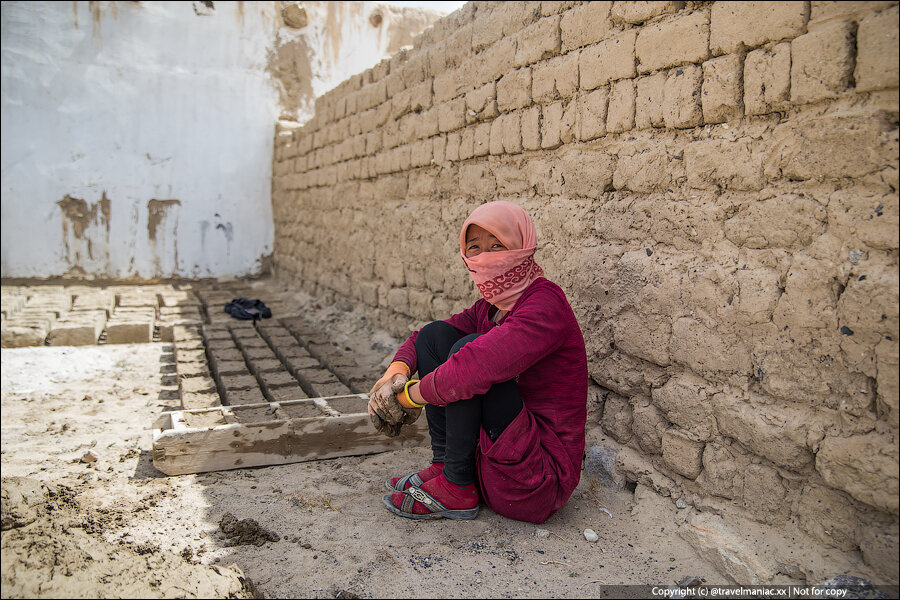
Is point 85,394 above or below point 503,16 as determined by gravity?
below

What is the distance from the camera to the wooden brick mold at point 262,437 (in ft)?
10.2

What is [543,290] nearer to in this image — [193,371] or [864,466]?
[864,466]

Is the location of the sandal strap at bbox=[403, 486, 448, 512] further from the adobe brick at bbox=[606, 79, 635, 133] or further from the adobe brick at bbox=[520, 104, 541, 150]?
the adobe brick at bbox=[520, 104, 541, 150]

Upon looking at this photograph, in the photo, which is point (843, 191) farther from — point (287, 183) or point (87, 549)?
point (287, 183)

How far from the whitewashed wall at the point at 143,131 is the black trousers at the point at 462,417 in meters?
8.58

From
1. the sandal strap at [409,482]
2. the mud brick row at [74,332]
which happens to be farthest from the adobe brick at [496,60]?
the mud brick row at [74,332]

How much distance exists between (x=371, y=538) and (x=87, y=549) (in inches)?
39.0

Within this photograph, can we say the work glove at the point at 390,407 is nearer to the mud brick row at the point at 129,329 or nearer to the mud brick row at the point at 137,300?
the mud brick row at the point at 129,329

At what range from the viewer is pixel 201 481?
3.05 meters

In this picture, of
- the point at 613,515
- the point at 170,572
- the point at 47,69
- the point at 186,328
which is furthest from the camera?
the point at 47,69

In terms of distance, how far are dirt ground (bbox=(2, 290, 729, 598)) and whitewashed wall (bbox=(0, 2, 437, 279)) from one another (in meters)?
6.91

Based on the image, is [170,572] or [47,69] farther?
[47,69]

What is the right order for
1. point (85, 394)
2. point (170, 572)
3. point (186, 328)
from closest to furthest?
point (170, 572)
point (85, 394)
point (186, 328)

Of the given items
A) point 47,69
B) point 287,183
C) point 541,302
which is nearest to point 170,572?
point 541,302
